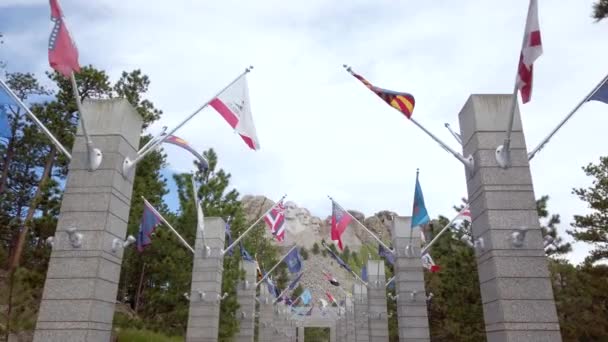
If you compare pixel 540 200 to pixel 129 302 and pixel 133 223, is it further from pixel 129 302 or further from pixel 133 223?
pixel 129 302

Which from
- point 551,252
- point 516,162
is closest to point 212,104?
point 516,162

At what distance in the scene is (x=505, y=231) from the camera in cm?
1160

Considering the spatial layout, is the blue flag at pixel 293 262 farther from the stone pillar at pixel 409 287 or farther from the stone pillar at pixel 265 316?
the stone pillar at pixel 265 316

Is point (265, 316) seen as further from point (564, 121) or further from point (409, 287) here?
point (564, 121)

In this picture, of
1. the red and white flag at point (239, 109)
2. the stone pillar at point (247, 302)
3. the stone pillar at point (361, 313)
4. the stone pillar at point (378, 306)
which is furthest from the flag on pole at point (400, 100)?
the stone pillar at point (361, 313)

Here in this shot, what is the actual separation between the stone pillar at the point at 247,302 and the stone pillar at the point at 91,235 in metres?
20.1

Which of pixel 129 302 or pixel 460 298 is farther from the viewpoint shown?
pixel 129 302

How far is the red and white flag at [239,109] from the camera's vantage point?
12.8 metres

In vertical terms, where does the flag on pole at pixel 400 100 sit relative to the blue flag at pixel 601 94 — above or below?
above

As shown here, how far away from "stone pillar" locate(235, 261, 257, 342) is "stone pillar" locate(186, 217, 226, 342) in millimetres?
11616

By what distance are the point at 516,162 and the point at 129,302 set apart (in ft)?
95.3

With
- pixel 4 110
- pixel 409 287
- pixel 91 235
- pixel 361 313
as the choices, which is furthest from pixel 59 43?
pixel 361 313

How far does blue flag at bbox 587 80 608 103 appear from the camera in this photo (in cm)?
1082

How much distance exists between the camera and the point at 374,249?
152625 millimetres
